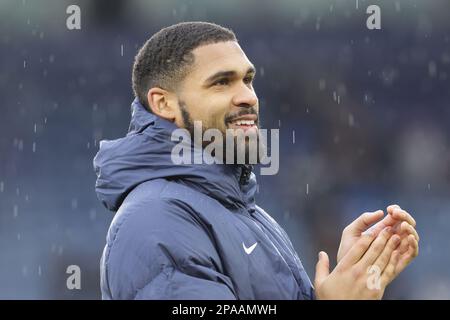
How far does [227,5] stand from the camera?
7.17 metres

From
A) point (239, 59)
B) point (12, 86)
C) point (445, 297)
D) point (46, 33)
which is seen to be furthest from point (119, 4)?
point (239, 59)

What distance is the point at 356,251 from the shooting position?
197cm

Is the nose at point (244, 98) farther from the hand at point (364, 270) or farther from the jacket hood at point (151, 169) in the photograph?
the hand at point (364, 270)

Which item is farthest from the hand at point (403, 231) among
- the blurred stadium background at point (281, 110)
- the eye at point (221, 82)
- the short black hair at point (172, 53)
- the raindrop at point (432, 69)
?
the raindrop at point (432, 69)

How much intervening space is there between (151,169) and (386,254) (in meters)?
0.60

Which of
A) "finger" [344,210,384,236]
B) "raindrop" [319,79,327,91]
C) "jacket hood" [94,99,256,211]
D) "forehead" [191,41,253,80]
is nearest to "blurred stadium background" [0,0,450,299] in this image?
"raindrop" [319,79,327,91]

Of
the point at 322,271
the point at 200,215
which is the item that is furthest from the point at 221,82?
the point at 322,271

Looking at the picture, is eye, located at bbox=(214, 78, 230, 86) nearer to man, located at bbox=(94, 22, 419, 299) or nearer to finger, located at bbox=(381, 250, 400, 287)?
man, located at bbox=(94, 22, 419, 299)

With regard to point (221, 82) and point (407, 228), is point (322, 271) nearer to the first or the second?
point (407, 228)

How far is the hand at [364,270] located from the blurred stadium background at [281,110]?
4.60 metres

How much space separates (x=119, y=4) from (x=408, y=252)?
5599 mm

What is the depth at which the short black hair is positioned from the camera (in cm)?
216

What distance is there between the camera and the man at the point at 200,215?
69.4 inches
